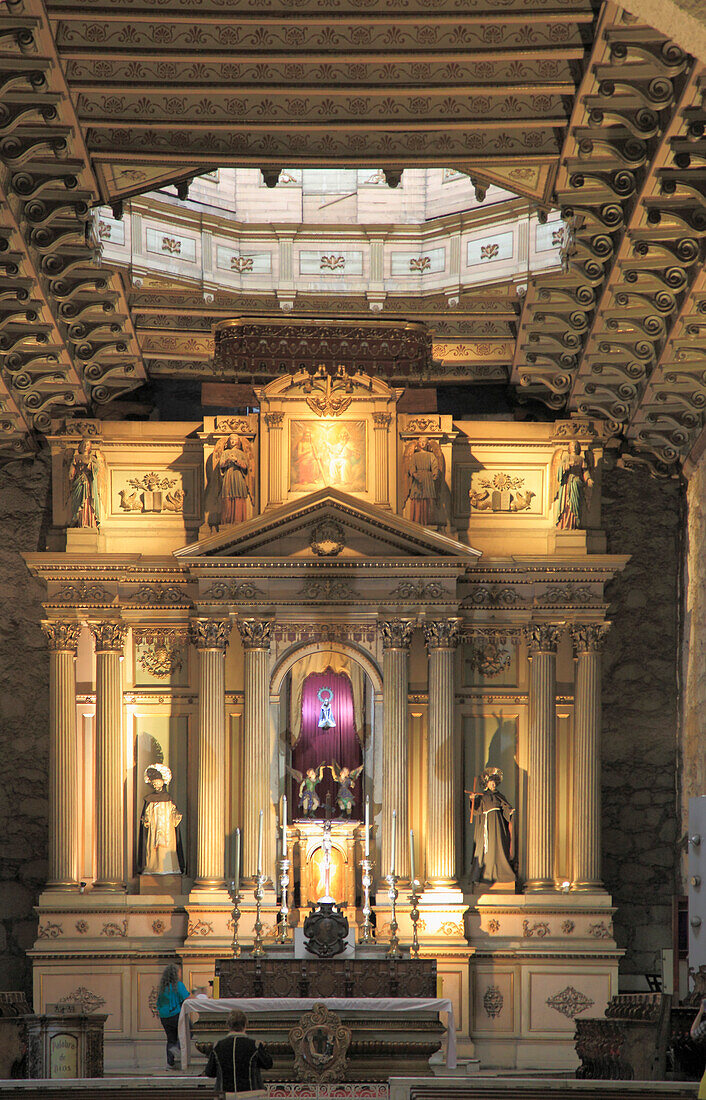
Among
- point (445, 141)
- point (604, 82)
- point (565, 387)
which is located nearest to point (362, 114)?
point (445, 141)

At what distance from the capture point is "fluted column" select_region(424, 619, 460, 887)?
19.3m

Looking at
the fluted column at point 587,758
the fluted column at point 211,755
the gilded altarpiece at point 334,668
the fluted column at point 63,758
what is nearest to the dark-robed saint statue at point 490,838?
the gilded altarpiece at point 334,668

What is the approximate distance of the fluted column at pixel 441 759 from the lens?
19.3 meters

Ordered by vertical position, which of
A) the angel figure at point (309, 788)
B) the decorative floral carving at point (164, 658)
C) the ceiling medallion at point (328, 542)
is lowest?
the angel figure at point (309, 788)

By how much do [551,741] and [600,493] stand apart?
3165 mm

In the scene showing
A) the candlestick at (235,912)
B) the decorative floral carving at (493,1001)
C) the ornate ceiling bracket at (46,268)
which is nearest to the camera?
the ornate ceiling bracket at (46,268)

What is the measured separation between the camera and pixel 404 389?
20578mm

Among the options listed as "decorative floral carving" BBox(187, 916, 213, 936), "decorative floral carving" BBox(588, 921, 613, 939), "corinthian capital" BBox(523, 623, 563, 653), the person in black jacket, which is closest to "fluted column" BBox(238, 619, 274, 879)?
"decorative floral carving" BBox(187, 916, 213, 936)

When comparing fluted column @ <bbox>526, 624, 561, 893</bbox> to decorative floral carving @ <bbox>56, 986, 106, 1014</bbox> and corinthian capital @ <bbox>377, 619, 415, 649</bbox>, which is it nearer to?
corinthian capital @ <bbox>377, 619, 415, 649</bbox>

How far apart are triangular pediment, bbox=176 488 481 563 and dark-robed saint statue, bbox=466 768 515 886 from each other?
279 cm

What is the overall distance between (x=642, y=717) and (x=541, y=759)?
1.70 meters

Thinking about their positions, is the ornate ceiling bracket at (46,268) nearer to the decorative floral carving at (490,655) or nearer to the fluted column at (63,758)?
the fluted column at (63,758)

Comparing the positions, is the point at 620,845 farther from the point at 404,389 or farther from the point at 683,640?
the point at 404,389

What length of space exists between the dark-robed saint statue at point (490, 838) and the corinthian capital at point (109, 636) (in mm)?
4626
